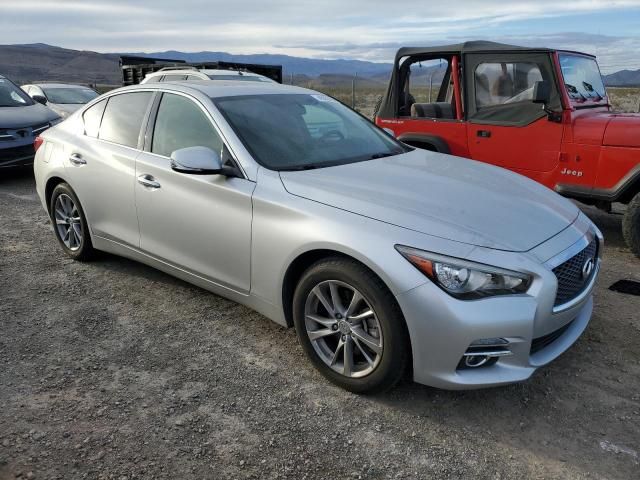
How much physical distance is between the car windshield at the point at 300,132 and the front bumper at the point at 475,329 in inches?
50.3

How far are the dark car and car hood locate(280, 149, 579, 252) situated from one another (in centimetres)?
692

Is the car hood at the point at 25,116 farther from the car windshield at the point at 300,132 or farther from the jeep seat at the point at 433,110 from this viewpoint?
the car windshield at the point at 300,132

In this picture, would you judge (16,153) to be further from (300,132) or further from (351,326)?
(351,326)

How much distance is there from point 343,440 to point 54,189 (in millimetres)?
3637

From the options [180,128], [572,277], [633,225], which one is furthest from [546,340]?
[633,225]

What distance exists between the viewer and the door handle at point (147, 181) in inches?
150

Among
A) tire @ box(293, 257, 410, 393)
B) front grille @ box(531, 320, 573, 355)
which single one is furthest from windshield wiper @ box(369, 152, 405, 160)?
front grille @ box(531, 320, 573, 355)

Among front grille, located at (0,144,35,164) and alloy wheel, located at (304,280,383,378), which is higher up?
alloy wheel, located at (304,280,383,378)

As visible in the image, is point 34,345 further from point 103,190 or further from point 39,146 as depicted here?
point 39,146

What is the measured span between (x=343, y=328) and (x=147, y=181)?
185 centimetres

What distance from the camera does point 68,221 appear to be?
4879 mm

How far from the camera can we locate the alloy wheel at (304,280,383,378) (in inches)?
111

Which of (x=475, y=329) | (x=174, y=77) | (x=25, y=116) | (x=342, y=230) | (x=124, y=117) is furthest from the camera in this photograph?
(x=174, y=77)

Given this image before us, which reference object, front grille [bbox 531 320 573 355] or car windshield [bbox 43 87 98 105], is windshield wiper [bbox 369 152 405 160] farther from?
car windshield [bbox 43 87 98 105]
